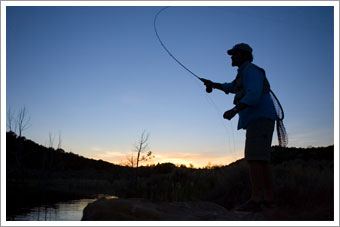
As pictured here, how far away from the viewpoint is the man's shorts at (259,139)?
385cm

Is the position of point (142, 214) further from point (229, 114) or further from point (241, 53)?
point (241, 53)

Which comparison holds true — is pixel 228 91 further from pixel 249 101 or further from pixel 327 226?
pixel 327 226

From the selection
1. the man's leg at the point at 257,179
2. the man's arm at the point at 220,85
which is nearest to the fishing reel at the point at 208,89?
the man's arm at the point at 220,85

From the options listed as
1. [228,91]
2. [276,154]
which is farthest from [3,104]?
[276,154]

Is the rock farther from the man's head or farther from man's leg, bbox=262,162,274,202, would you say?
the man's head

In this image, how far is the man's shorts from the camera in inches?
151

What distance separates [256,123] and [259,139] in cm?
21

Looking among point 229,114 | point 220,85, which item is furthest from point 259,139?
point 220,85

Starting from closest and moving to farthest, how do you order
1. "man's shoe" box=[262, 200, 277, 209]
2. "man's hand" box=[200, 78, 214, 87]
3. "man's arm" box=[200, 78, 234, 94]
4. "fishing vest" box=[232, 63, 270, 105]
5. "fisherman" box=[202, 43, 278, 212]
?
1. "man's shoe" box=[262, 200, 277, 209]
2. "fisherman" box=[202, 43, 278, 212]
3. "fishing vest" box=[232, 63, 270, 105]
4. "man's arm" box=[200, 78, 234, 94]
5. "man's hand" box=[200, 78, 214, 87]

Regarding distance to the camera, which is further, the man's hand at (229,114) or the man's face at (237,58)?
the man's face at (237,58)

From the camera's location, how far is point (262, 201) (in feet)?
12.5

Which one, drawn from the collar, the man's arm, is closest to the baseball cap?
the collar

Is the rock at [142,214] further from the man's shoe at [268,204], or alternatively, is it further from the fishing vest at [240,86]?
the fishing vest at [240,86]

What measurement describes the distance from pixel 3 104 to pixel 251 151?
4014 millimetres
